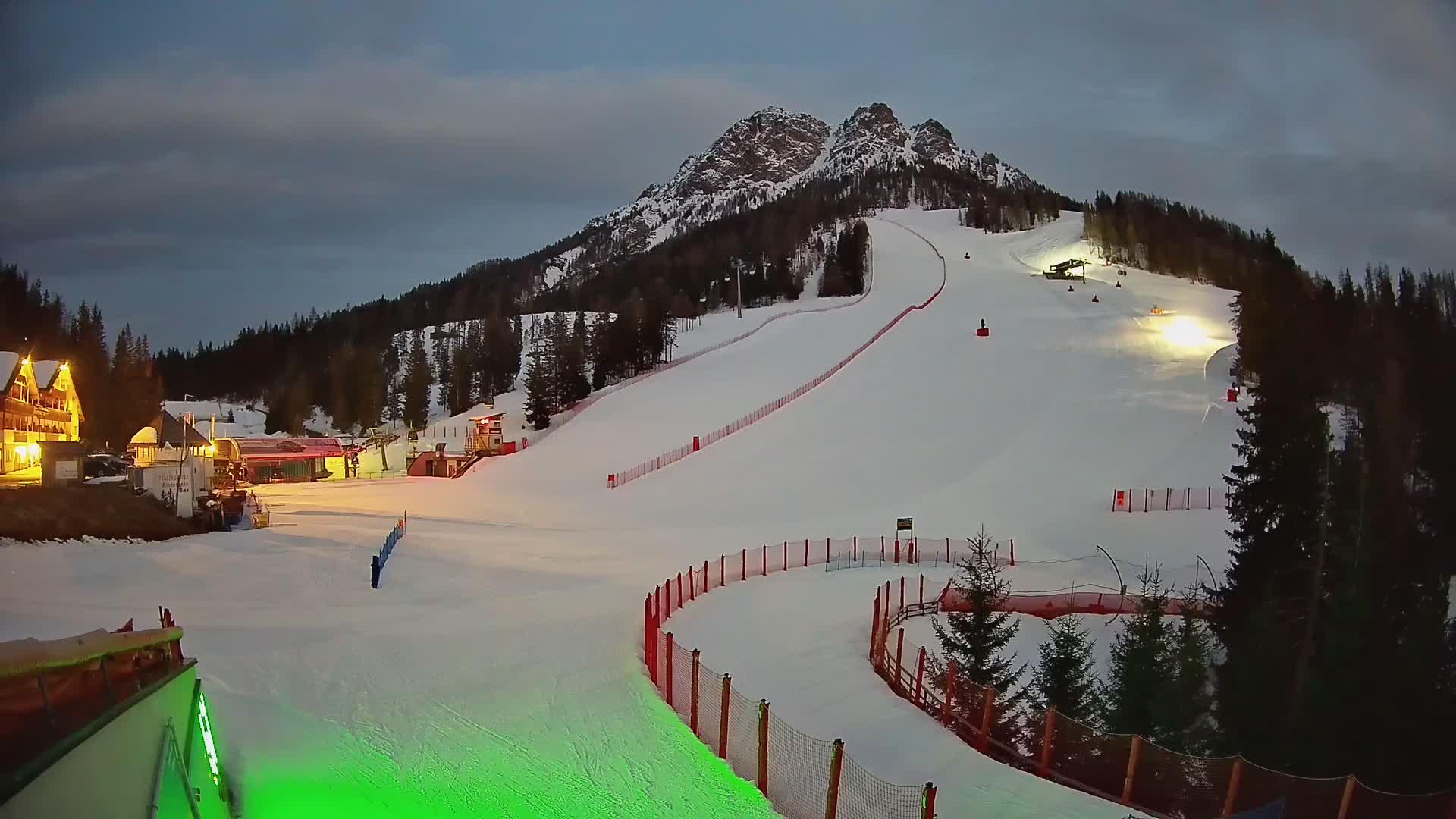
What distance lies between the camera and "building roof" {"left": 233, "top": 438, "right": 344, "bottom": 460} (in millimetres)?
55750

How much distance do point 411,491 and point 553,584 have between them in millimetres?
19752

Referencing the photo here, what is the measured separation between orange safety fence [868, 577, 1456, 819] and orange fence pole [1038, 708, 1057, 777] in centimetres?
1

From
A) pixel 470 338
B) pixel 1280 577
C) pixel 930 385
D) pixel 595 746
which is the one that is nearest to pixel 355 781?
pixel 595 746

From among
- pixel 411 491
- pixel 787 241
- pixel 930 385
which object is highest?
pixel 787 241

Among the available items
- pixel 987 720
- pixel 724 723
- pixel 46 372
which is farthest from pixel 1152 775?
pixel 46 372

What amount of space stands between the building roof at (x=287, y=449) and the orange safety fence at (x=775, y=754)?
46942 millimetres

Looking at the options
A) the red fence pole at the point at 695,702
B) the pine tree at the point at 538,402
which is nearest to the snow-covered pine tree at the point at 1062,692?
the red fence pole at the point at 695,702

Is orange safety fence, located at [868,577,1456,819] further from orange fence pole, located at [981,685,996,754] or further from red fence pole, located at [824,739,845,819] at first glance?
red fence pole, located at [824,739,845,819]

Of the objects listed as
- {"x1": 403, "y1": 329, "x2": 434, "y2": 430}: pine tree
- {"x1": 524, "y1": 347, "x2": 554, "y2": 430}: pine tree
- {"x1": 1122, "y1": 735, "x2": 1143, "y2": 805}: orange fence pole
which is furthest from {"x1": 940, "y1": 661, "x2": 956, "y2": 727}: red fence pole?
{"x1": 403, "y1": 329, "x2": 434, "y2": 430}: pine tree

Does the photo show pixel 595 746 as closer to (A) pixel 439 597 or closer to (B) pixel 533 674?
(B) pixel 533 674

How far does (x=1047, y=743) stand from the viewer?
10.2 metres

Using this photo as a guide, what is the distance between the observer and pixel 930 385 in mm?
48094

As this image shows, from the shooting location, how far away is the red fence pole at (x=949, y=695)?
39.2 feet

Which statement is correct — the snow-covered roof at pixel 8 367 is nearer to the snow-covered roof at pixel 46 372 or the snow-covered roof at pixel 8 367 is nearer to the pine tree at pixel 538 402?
the snow-covered roof at pixel 46 372
